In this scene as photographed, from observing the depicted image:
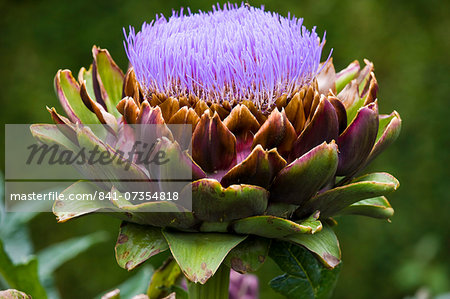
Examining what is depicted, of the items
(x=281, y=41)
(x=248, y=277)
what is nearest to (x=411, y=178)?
(x=248, y=277)

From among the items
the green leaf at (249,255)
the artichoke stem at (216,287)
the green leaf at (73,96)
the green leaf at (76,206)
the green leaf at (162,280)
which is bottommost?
the green leaf at (162,280)

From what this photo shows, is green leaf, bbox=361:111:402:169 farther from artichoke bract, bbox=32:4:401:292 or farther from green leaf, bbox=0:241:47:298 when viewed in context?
green leaf, bbox=0:241:47:298

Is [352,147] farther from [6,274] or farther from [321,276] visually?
[6,274]

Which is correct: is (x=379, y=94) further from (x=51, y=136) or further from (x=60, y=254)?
(x=51, y=136)

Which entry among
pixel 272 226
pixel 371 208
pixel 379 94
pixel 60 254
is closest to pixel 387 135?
pixel 371 208

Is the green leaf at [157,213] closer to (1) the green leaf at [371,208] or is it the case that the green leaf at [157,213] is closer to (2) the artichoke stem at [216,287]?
(2) the artichoke stem at [216,287]

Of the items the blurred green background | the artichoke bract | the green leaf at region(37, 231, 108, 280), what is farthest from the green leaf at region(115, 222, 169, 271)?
the blurred green background

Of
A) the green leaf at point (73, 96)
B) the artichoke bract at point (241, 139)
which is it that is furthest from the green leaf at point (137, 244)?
the green leaf at point (73, 96)
